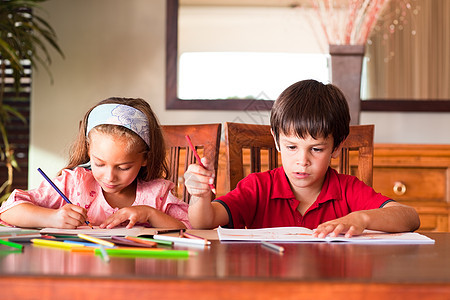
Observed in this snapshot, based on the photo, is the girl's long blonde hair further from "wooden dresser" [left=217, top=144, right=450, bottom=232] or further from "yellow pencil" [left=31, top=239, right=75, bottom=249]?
"wooden dresser" [left=217, top=144, right=450, bottom=232]

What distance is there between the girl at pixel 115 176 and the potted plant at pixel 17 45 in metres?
1.16

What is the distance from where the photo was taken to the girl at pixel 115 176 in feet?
4.54

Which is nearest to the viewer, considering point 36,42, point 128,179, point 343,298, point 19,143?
point 343,298

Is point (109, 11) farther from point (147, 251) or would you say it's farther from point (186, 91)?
point (147, 251)

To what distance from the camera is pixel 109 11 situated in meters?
2.99

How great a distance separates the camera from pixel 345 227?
1090mm

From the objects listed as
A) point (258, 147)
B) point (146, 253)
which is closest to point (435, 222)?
point (258, 147)

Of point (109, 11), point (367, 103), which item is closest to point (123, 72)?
point (109, 11)

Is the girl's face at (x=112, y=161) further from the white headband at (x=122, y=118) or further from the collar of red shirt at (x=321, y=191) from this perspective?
the collar of red shirt at (x=321, y=191)

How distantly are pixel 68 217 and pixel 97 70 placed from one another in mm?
1902

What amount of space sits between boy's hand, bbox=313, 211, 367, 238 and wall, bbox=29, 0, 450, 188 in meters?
1.87

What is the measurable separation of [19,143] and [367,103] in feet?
6.25

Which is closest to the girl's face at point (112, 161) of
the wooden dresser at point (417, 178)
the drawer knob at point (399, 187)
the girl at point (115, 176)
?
the girl at point (115, 176)

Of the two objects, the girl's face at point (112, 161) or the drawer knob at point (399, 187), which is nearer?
the girl's face at point (112, 161)
